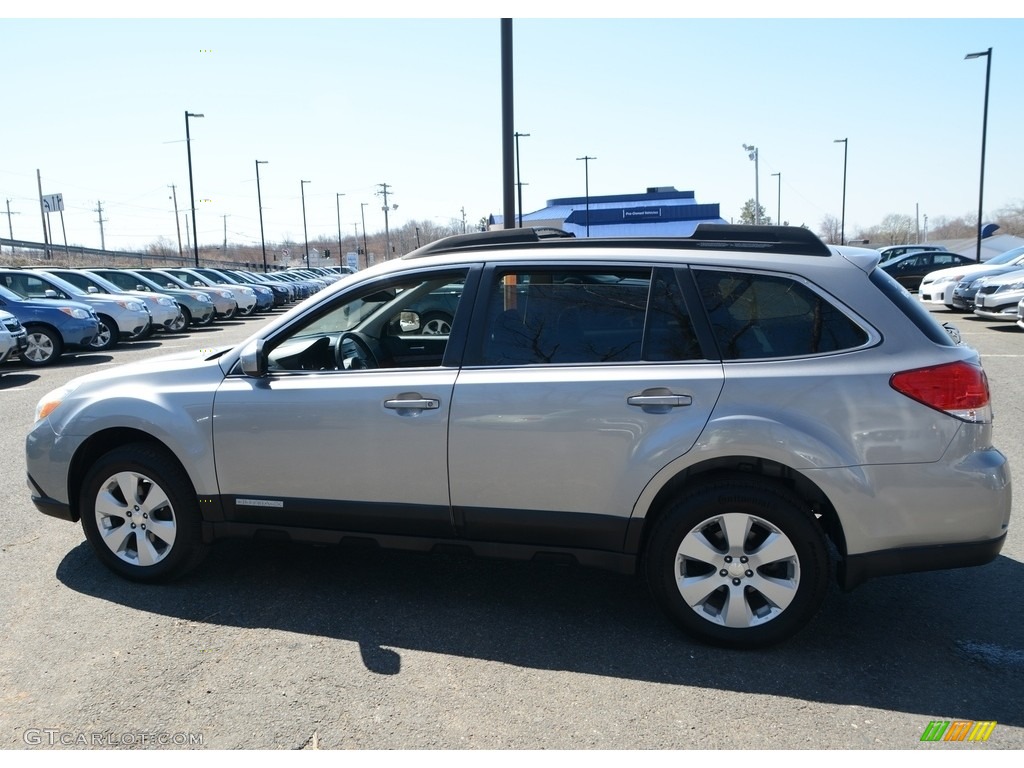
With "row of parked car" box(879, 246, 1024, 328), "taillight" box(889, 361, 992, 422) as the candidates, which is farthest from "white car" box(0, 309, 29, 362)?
"row of parked car" box(879, 246, 1024, 328)

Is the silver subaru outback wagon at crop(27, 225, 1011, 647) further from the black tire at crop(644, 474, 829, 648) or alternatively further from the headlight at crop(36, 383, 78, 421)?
the headlight at crop(36, 383, 78, 421)

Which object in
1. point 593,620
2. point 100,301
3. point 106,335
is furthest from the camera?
point 100,301

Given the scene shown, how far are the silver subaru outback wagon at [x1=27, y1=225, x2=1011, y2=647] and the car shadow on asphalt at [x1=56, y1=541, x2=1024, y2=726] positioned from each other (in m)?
0.22

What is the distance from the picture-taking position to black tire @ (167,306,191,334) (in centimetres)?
2075

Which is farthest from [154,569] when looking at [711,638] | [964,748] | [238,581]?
[964,748]

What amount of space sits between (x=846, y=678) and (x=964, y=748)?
1.84ft

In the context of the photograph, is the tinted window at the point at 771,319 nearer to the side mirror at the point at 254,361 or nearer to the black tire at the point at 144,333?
the side mirror at the point at 254,361

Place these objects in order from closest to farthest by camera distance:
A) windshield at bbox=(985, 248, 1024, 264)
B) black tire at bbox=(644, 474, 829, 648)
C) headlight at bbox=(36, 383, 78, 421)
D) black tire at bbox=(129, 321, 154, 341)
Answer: black tire at bbox=(644, 474, 829, 648), headlight at bbox=(36, 383, 78, 421), black tire at bbox=(129, 321, 154, 341), windshield at bbox=(985, 248, 1024, 264)

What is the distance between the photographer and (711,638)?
12.4 ft

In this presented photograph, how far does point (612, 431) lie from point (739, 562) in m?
0.79

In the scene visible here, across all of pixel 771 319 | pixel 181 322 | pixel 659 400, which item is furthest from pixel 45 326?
pixel 771 319

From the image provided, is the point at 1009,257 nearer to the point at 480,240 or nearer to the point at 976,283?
the point at 976,283

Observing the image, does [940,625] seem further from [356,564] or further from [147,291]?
[147,291]

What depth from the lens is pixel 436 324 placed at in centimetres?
477
